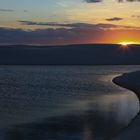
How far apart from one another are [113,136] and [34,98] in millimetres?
18340

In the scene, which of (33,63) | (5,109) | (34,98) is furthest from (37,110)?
(33,63)

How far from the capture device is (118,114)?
3111cm

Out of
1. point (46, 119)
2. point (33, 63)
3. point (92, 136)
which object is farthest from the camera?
point (33, 63)

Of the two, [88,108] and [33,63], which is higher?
[88,108]

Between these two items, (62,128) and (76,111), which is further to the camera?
(76,111)

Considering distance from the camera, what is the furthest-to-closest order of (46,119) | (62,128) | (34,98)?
(34,98) < (46,119) < (62,128)


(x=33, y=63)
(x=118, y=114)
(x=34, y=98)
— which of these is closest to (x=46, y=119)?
(x=118, y=114)

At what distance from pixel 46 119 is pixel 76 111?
381 centimetres

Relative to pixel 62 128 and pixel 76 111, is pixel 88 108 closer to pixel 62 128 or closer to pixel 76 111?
pixel 76 111

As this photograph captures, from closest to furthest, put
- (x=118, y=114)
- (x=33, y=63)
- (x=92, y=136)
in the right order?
(x=92, y=136) → (x=118, y=114) → (x=33, y=63)

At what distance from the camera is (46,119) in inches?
1137

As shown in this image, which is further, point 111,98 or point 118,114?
point 111,98

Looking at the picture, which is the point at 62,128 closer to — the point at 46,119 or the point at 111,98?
the point at 46,119

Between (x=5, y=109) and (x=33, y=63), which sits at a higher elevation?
(x=5, y=109)
